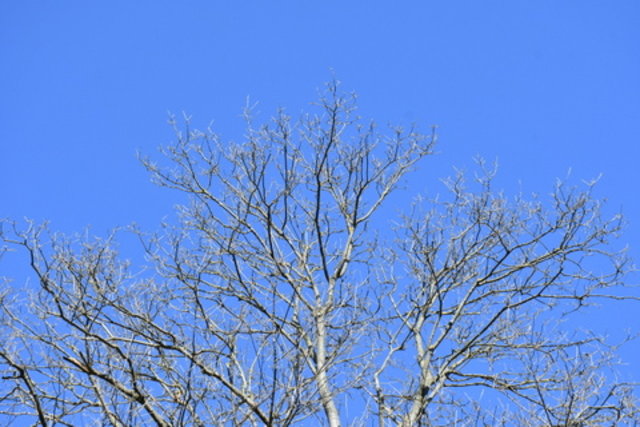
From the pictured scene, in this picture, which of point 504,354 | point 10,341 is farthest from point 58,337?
point 504,354

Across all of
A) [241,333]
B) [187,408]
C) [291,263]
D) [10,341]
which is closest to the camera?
[187,408]

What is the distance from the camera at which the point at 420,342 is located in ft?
27.2

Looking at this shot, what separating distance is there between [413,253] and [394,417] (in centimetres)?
177

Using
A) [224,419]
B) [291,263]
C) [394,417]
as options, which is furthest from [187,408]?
[291,263]

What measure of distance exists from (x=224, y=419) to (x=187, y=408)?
33 cm

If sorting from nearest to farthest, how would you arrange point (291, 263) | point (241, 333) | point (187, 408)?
point (187, 408)
point (241, 333)
point (291, 263)

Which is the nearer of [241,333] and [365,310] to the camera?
[241,333]

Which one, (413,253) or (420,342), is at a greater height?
(413,253)

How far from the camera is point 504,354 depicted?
853cm

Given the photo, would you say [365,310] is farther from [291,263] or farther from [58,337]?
[58,337]

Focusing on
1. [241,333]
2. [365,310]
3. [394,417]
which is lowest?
[394,417]

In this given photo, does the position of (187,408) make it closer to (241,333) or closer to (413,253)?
(241,333)

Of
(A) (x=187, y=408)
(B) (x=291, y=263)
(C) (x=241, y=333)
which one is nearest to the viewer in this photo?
(A) (x=187, y=408)

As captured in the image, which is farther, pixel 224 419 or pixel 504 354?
pixel 504 354
